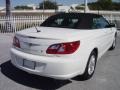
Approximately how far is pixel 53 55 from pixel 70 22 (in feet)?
4.91

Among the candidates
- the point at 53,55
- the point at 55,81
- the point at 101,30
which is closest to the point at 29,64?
the point at 53,55

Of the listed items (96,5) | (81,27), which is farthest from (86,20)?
(96,5)

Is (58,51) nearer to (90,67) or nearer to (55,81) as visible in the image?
(55,81)

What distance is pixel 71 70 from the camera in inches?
166

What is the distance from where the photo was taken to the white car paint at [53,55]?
4172mm

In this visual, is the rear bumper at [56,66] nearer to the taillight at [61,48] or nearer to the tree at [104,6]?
the taillight at [61,48]

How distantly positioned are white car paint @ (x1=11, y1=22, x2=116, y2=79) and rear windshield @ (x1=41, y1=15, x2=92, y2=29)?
14.7 inches

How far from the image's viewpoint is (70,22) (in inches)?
214

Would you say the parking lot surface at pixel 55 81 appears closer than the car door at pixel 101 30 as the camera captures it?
Yes

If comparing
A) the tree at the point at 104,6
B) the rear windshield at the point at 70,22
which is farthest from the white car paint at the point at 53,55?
the tree at the point at 104,6

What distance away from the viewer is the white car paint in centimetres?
417

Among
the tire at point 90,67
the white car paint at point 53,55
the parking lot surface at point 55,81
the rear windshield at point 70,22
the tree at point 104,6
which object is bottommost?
the parking lot surface at point 55,81

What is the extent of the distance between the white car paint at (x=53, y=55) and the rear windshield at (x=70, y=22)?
372mm

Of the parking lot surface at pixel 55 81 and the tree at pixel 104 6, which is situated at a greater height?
the tree at pixel 104 6
